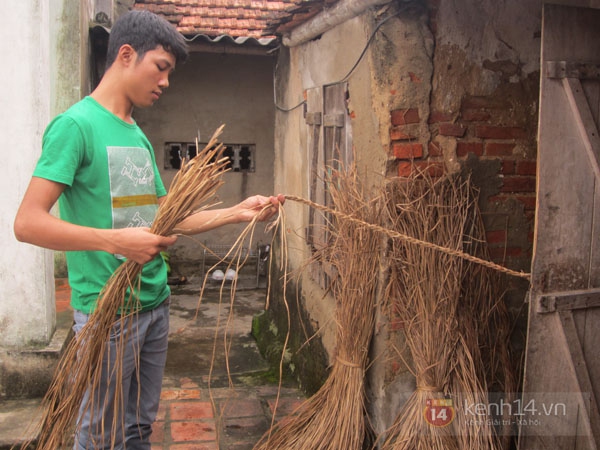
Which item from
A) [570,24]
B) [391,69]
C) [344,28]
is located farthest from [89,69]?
[570,24]

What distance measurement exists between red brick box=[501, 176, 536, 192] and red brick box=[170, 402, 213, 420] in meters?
2.37

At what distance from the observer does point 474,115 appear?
3355mm

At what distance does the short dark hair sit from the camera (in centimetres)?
241

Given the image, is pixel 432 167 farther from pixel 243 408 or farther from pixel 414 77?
pixel 243 408

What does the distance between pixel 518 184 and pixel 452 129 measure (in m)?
0.50

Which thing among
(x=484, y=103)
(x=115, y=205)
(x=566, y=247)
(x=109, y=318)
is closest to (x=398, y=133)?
(x=484, y=103)

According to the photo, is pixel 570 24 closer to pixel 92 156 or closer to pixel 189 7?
pixel 92 156

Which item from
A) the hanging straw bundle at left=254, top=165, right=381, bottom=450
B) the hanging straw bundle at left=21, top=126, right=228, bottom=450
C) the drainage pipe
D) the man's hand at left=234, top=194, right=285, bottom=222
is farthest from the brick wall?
the hanging straw bundle at left=21, top=126, right=228, bottom=450

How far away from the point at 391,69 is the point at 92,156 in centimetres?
168

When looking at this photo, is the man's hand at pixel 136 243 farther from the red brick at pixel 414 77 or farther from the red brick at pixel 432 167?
the red brick at pixel 414 77

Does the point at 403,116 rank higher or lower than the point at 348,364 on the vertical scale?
higher

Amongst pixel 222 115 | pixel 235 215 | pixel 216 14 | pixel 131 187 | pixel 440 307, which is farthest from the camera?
pixel 222 115

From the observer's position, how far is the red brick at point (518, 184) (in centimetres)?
344

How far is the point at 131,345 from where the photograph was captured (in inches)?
96.3
